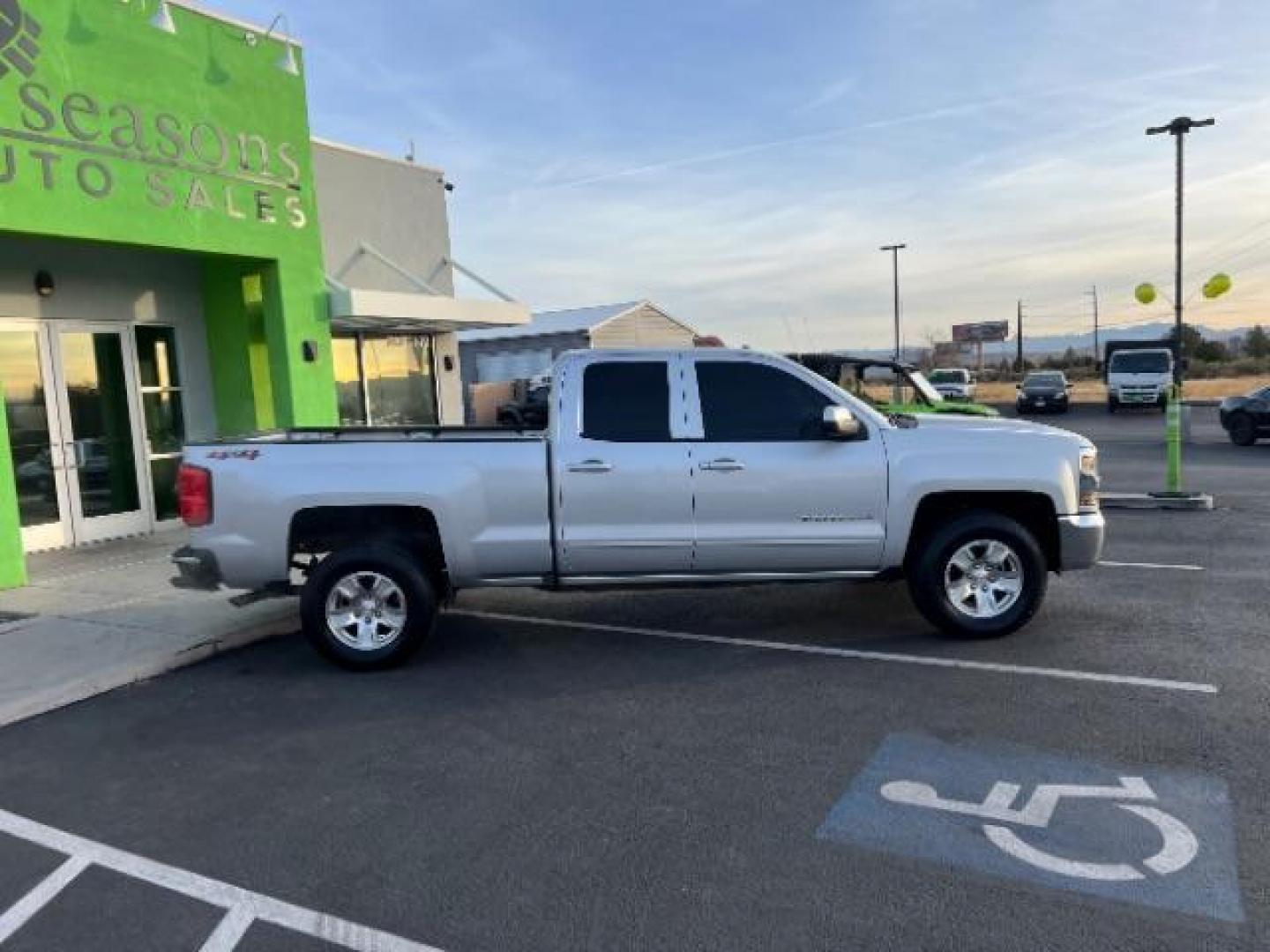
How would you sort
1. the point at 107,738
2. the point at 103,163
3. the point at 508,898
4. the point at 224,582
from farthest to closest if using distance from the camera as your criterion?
the point at 103,163 < the point at 224,582 < the point at 107,738 < the point at 508,898

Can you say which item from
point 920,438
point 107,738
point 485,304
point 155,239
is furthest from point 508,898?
point 485,304

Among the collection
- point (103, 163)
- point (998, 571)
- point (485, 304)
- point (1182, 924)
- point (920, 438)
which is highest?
point (103, 163)

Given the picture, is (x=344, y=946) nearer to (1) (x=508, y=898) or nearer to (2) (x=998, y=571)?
(1) (x=508, y=898)

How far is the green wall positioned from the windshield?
1150 inches

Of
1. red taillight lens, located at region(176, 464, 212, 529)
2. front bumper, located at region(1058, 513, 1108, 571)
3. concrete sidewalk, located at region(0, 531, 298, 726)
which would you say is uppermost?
red taillight lens, located at region(176, 464, 212, 529)

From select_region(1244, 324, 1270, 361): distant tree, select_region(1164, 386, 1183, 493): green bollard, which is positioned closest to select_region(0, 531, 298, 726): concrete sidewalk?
select_region(1164, 386, 1183, 493): green bollard

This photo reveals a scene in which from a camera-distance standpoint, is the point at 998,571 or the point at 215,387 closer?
the point at 998,571

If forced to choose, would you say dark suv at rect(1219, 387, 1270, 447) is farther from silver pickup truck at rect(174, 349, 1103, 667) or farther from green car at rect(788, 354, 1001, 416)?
silver pickup truck at rect(174, 349, 1103, 667)

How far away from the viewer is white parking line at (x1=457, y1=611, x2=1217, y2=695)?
18.0ft

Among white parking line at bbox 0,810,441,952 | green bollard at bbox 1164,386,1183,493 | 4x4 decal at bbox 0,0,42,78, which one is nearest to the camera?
white parking line at bbox 0,810,441,952

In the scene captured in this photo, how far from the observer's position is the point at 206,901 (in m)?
3.51

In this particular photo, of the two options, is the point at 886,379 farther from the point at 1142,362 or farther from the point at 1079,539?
the point at 1142,362

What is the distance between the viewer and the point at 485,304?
14.3m

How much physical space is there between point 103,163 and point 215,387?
3.69 meters
